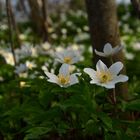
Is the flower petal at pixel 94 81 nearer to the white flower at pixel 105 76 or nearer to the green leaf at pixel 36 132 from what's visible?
the white flower at pixel 105 76

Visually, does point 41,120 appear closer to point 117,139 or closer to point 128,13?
point 117,139

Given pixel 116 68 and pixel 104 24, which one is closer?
pixel 116 68

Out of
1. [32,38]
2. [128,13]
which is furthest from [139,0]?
[128,13]

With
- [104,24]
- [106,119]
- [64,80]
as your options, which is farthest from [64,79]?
[104,24]

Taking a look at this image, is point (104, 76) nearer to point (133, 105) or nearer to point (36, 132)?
point (133, 105)

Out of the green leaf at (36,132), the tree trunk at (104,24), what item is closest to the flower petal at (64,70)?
the green leaf at (36,132)

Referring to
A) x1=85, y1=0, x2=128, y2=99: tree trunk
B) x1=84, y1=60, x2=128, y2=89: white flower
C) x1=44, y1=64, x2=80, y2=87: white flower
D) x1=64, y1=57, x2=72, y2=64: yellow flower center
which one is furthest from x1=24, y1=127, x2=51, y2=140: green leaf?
x1=85, y1=0, x2=128, y2=99: tree trunk

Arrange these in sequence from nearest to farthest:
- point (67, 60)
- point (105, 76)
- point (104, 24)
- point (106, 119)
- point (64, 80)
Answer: point (106, 119), point (105, 76), point (64, 80), point (67, 60), point (104, 24)
